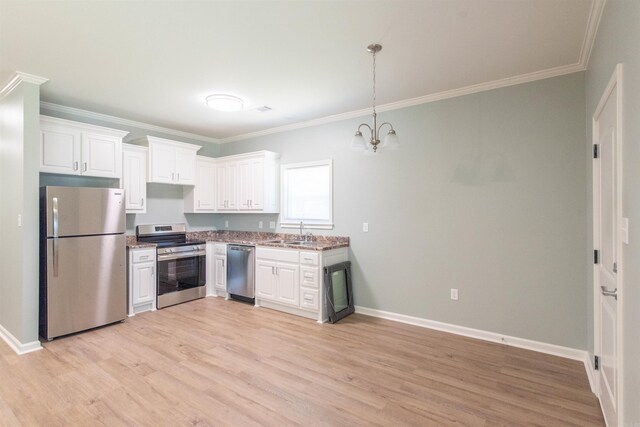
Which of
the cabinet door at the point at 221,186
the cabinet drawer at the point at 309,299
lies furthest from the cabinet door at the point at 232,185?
the cabinet drawer at the point at 309,299

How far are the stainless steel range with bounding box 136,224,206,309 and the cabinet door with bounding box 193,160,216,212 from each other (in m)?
0.52

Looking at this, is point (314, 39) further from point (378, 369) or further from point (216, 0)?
point (378, 369)

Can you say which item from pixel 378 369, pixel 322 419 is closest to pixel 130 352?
pixel 322 419

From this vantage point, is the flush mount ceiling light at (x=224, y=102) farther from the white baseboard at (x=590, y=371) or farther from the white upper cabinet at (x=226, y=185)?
the white baseboard at (x=590, y=371)

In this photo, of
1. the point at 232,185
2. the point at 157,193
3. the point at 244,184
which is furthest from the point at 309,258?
the point at 157,193

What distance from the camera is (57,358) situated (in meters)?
3.04

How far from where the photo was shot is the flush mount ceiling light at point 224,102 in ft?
12.1

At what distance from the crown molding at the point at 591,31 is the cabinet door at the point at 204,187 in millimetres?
5108

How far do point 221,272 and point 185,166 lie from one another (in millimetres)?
1806

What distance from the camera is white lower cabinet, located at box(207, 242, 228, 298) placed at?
5.11 m

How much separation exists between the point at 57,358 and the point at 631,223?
14.5 feet

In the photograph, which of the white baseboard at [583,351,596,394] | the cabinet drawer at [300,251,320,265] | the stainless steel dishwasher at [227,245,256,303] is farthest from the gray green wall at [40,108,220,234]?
the white baseboard at [583,351,596,394]

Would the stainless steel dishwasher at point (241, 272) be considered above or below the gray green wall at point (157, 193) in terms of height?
below

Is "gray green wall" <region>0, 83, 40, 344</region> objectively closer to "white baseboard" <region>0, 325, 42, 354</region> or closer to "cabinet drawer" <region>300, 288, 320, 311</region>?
"white baseboard" <region>0, 325, 42, 354</region>
